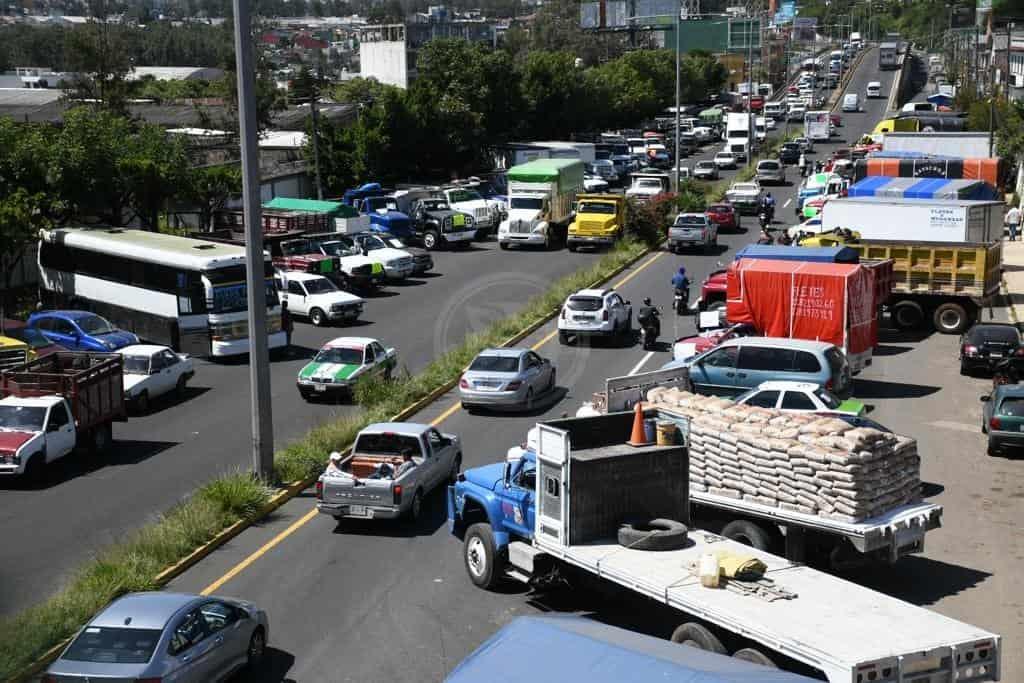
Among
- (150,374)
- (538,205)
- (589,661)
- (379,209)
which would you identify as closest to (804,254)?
(150,374)

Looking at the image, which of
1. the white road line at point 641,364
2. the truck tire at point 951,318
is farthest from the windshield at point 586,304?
the truck tire at point 951,318

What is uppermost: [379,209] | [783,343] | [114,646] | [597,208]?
[597,208]

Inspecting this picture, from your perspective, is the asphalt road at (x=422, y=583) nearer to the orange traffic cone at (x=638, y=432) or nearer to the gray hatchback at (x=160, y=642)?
the gray hatchback at (x=160, y=642)

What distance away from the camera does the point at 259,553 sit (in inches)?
697

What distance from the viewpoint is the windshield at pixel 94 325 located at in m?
31.5

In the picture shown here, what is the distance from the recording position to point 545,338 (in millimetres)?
33562

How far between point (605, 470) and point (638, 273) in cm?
3041

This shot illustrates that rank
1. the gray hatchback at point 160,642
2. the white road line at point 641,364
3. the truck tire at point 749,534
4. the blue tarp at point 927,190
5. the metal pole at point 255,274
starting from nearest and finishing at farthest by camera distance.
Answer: the gray hatchback at point 160,642 → the truck tire at point 749,534 → the metal pole at point 255,274 → the white road line at point 641,364 → the blue tarp at point 927,190

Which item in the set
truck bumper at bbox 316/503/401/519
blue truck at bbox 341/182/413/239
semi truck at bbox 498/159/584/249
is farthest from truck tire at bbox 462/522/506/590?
blue truck at bbox 341/182/413/239

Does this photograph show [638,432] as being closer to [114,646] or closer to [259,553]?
[259,553]

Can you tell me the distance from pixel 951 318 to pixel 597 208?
1884 cm

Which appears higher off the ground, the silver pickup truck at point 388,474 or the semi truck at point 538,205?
the semi truck at point 538,205

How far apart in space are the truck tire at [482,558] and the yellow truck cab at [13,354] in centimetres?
1536

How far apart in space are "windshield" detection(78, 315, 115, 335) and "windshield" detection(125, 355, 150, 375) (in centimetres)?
392
